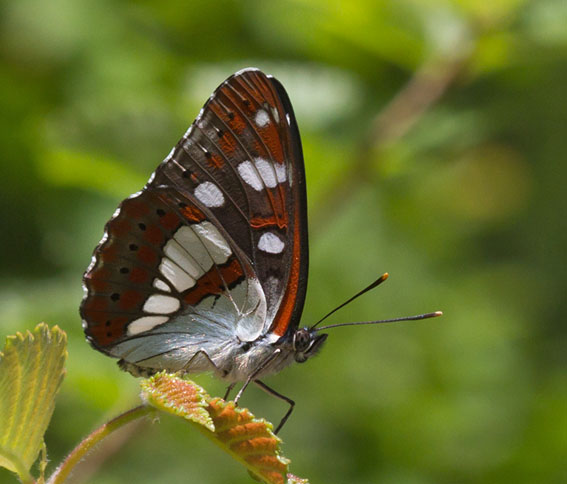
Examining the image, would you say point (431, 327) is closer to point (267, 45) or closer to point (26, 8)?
point (267, 45)

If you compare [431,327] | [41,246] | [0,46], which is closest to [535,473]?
[431,327]

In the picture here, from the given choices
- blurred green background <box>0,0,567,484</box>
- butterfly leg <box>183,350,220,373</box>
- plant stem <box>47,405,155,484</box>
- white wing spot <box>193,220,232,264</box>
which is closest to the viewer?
plant stem <box>47,405,155,484</box>

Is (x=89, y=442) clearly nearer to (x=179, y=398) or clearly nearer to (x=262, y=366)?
(x=179, y=398)

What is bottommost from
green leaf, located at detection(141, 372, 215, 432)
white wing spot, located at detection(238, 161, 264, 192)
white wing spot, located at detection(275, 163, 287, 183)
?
green leaf, located at detection(141, 372, 215, 432)

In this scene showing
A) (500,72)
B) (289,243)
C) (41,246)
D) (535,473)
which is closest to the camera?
(289,243)

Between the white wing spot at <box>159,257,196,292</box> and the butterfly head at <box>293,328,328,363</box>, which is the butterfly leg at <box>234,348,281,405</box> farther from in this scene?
the white wing spot at <box>159,257,196,292</box>

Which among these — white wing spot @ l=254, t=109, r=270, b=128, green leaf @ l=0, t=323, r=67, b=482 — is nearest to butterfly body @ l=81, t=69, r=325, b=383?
white wing spot @ l=254, t=109, r=270, b=128

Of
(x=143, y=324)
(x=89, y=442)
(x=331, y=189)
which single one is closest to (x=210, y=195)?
(x=143, y=324)
